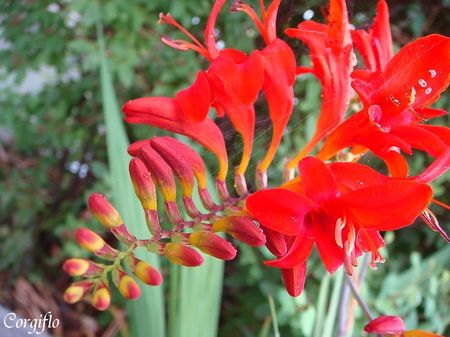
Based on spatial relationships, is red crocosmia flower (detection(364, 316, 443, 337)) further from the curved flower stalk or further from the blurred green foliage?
the blurred green foliage

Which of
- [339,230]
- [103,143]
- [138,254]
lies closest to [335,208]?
[339,230]

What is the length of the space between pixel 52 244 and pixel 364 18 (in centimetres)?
125

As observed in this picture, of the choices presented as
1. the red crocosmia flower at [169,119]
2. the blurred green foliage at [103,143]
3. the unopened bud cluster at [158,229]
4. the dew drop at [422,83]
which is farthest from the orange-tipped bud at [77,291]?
the blurred green foliage at [103,143]

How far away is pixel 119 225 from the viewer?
1.18ft

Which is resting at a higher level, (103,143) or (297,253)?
(297,253)

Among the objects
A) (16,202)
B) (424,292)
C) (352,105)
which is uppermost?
(352,105)

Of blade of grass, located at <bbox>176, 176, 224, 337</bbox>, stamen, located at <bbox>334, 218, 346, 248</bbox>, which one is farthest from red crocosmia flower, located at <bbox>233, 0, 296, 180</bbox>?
blade of grass, located at <bbox>176, 176, 224, 337</bbox>

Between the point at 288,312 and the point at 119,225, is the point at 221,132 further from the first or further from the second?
the point at 288,312

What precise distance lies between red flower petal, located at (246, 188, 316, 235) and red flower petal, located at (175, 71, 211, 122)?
0.07 m

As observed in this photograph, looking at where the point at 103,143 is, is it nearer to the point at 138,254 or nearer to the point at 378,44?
the point at 138,254

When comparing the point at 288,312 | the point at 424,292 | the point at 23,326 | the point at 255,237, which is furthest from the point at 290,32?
the point at 424,292

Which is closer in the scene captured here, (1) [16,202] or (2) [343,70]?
(2) [343,70]

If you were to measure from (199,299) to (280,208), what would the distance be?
370 millimetres

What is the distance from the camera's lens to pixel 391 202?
0.95ft
